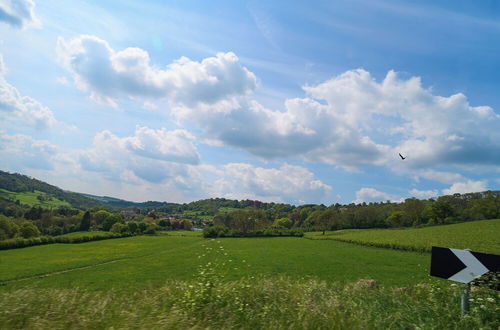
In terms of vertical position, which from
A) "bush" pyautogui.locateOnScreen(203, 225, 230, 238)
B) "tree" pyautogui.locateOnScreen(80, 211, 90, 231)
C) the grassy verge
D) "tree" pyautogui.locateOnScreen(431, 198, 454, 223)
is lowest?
"tree" pyautogui.locateOnScreen(80, 211, 90, 231)

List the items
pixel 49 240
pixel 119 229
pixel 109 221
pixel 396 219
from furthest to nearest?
pixel 109 221 → pixel 119 229 → pixel 396 219 → pixel 49 240

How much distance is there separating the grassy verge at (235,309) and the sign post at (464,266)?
399 mm

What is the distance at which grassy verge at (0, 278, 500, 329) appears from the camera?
15.2 ft

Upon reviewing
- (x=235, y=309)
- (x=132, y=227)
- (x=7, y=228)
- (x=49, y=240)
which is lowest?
(x=49, y=240)

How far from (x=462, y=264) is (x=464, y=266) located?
1.8 inches

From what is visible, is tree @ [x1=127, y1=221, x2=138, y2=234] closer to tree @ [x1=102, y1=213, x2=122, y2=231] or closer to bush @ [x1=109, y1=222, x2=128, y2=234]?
bush @ [x1=109, y1=222, x2=128, y2=234]

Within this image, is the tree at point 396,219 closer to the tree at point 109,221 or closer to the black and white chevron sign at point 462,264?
the black and white chevron sign at point 462,264

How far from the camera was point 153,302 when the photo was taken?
594 centimetres

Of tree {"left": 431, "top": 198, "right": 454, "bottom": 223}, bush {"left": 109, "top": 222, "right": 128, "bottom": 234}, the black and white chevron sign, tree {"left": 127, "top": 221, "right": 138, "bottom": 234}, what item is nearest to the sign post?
the black and white chevron sign

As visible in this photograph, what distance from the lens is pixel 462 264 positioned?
5664 mm

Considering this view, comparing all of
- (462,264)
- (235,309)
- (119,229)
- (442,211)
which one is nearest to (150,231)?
(119,229)

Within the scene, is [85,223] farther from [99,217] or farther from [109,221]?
[99,217]

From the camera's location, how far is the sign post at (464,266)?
17.9 feet

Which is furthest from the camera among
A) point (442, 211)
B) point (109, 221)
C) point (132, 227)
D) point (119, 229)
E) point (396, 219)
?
point (109, 221)
